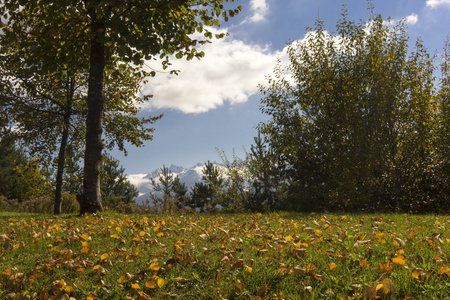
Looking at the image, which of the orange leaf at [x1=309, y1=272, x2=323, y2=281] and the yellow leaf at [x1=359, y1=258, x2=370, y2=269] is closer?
the orange leaf at [x1=309, y1=272, x2=323, y2=281]

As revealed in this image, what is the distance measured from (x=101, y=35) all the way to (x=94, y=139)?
2620 millimetres

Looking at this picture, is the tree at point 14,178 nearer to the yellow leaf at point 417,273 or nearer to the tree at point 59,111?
the tree at point 59,111

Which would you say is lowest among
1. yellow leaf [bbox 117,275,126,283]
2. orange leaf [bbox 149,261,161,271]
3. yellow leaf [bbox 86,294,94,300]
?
yellow leaf [bbox 86,294,94,300]

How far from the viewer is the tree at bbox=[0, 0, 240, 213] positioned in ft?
25.0

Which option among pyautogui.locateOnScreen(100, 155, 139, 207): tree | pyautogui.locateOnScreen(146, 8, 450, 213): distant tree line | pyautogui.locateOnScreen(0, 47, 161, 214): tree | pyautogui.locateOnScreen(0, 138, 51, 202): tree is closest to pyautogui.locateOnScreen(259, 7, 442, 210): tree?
pyautogui.locateOnScreen(146, 8, 450, 213): distant tree line

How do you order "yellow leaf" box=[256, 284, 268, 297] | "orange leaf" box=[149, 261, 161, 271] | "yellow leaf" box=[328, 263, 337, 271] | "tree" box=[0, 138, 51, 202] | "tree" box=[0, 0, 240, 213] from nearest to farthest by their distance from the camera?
"yellow leaf" box=[256, 284, 268, 297]
"yellow leaf" box=[328, 263, 337, 271]
"orange leaf" box=[149, 261, 161, 271]
"tree" box=[0, 0, 240, 213]
"tree" box=[0, 138, 51, 202]

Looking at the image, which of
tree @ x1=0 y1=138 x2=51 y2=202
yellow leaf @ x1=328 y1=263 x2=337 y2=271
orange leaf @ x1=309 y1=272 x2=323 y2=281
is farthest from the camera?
tree @ x1=0 y1=138 x2=51 y2=202

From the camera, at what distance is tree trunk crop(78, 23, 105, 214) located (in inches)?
340

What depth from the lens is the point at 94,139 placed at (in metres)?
8.71

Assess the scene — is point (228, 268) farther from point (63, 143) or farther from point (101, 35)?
point (63, 143)

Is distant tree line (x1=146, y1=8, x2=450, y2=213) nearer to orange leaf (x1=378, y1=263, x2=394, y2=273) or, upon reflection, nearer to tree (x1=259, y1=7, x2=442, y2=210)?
tree (x1=259, y1=7, x2=442, y2=210)

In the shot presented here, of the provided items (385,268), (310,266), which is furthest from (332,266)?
(385,268)

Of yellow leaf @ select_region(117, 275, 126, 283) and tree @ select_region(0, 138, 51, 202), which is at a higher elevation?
tree @ select_region(0, 138, 51, 202)

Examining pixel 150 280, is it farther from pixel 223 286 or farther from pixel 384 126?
pixel 384 126
